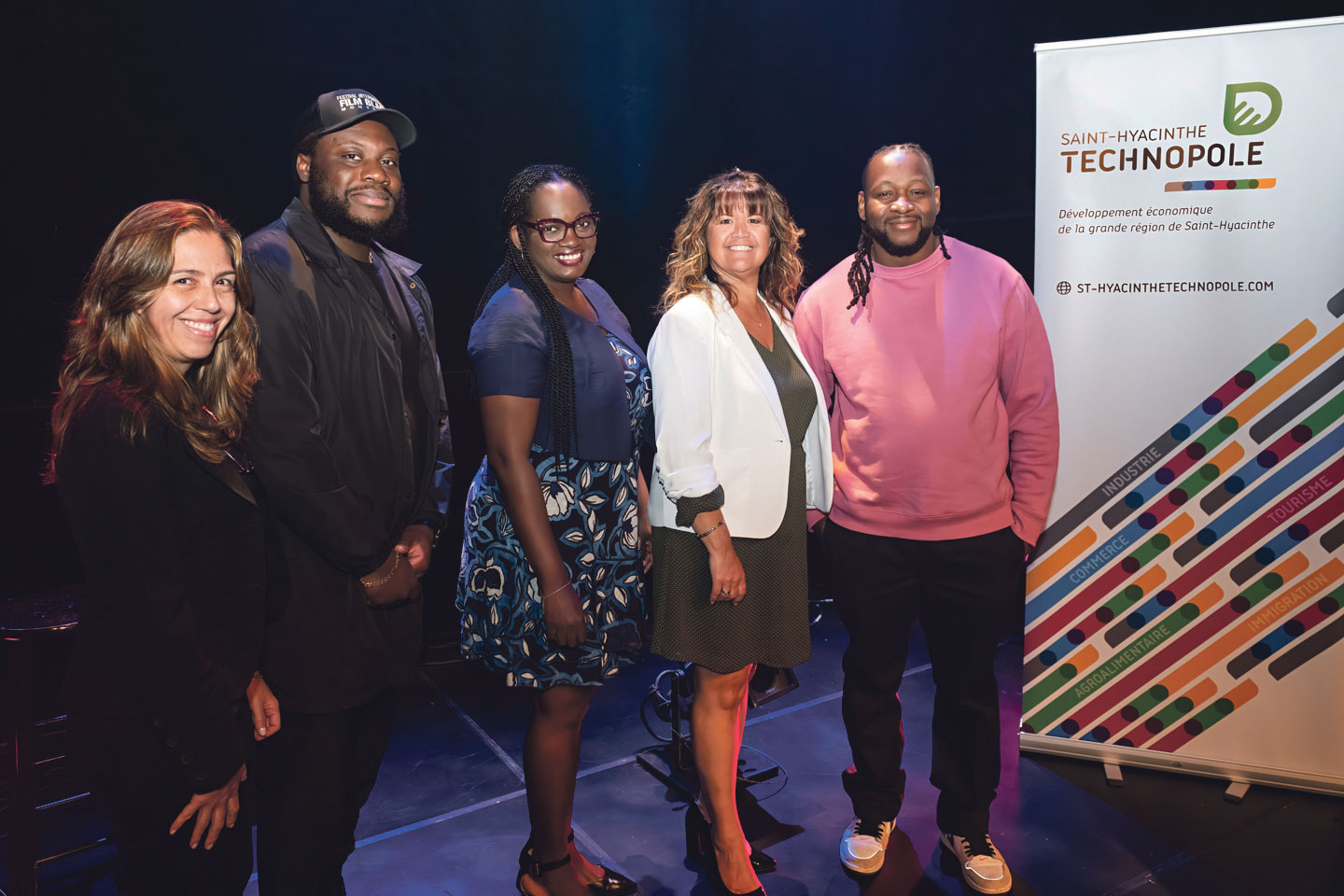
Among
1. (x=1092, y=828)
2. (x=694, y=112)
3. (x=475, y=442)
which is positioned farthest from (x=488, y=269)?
(x=1092, y=828)

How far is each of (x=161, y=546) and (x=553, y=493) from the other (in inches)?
33.9

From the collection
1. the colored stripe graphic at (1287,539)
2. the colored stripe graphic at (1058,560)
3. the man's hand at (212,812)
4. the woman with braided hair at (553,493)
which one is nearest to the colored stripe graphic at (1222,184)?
the colored stripe graphic at (1287,539)

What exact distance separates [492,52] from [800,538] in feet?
8.69

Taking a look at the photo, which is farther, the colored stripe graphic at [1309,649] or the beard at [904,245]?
the colored stripe graphic at [1309,649]

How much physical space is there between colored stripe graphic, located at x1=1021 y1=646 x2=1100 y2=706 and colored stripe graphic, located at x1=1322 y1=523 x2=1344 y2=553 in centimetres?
70

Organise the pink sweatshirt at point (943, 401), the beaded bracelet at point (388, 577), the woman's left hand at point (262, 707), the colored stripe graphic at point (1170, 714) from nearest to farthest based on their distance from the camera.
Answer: the woman's left hand at point (262, 707) → the beaded bracelet at point (388, 577) → the pink sweatshirt at point (943, 401) → the colored stripe graphic at point (1170, 714)

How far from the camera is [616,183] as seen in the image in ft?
14.1

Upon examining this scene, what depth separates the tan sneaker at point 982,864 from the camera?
2.31 meters

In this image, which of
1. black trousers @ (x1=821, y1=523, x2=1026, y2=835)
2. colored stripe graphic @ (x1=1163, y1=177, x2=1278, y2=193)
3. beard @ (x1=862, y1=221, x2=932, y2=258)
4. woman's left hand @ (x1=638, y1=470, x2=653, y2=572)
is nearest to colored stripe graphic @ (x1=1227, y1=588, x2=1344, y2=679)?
black trousers @ (x1=821, y1=523, x2=1026, y2=835)

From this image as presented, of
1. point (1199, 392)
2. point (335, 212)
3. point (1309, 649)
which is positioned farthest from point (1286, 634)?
point (335, 212)

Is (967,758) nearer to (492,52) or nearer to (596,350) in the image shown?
(596,350)

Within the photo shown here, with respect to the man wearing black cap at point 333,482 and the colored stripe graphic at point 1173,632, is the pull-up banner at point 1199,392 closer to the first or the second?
the colored stripe graphic at point 1173,632

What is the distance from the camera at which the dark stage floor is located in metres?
2.38

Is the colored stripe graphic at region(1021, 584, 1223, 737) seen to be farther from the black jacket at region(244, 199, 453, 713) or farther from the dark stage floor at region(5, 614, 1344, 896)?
the black jacket at region(244, 199, 453, 713)
